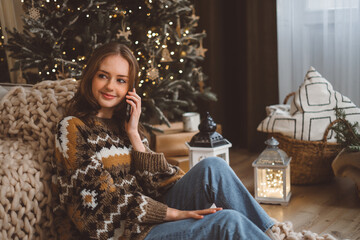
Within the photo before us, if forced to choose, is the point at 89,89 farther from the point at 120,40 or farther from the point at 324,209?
the point at 324,209

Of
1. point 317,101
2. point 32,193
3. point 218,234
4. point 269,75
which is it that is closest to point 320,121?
point 317,101

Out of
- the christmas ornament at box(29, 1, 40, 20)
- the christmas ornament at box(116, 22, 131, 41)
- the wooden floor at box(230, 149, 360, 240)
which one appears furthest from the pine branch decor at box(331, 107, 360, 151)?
the christmas ornament at box(29, 1, 40, 20)

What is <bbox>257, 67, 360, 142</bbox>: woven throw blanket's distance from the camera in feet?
7.79

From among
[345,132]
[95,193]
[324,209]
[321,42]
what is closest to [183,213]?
[95,193]

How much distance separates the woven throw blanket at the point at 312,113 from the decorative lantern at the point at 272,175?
307mm

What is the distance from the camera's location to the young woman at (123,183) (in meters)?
1.24

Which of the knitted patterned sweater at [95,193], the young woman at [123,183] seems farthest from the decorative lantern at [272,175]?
the knitted patterned sweater at [95,193]

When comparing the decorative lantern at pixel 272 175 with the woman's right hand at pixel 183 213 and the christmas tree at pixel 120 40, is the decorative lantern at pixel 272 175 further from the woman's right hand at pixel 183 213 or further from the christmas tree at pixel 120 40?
the woman's right hand at pixel 183 213

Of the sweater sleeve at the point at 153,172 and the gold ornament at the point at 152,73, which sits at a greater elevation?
the gold ornament at the point at 152,73

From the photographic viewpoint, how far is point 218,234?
Result: 1192 mm

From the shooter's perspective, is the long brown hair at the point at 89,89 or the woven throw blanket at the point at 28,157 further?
the long brown hair at the point at 89,89

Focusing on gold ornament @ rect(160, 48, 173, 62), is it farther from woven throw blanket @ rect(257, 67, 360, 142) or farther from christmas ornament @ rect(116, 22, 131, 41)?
woven throw blanket @ rect(257, 67, 360, 142)

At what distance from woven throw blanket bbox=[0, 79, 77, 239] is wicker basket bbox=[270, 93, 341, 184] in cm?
145

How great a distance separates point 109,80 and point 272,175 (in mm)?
1145
